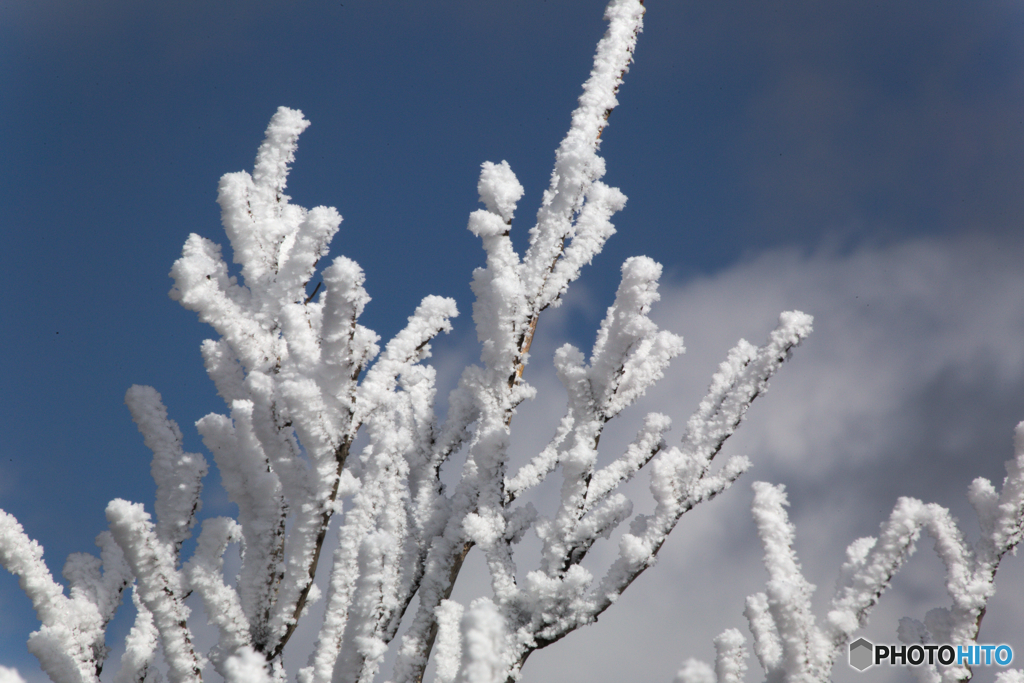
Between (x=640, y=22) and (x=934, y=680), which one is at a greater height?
(x=640, y=22)

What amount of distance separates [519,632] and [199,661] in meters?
1.17

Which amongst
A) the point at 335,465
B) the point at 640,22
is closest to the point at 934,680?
the point at 335,465

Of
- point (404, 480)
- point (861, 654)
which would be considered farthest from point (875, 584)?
point (404, 480)

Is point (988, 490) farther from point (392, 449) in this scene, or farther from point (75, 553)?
point (75, 553)

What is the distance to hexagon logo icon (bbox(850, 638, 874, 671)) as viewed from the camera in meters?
2.29

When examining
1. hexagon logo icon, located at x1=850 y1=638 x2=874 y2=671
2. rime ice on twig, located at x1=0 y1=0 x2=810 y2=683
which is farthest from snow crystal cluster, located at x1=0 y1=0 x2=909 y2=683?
hexagon logo icon, located at x1=850 y1=638 x2=874 y2=671

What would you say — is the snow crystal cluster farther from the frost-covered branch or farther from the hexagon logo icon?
the hexagon logo icon

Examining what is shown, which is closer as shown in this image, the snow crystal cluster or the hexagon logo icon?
the snow crystal cluster

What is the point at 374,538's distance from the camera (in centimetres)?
209

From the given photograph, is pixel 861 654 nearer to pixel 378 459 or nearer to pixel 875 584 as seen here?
pixel 875 584

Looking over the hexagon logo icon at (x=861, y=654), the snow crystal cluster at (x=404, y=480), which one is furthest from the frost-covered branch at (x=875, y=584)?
the hexagon logo icon at (x=861, y=654)

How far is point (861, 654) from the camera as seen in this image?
2332 millimetres

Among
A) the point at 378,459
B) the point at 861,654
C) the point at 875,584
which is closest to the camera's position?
the point at 875,584

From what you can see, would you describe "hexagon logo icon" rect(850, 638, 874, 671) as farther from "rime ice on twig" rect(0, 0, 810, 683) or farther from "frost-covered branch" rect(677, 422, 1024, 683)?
"rime ice on twig" rect(0, 0, 810, 683)
